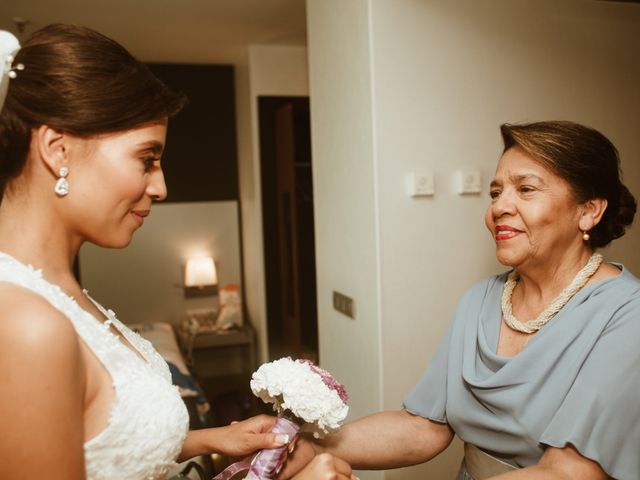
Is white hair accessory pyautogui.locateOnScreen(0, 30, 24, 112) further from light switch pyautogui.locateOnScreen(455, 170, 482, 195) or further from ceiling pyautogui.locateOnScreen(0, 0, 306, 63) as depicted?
ceiling pyautogui.locateOnScreen(0, 0, 306, 63)

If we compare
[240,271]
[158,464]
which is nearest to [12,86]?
[158,464]

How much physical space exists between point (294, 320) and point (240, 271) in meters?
1.07

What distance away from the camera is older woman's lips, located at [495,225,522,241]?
4.87ft

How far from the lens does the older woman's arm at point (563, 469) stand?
3.96 ft

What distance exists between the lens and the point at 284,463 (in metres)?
1.43

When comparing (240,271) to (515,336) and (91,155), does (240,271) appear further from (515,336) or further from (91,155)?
(91,155)

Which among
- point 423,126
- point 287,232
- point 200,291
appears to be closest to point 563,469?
point 423,126

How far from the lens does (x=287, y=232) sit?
4.78 m

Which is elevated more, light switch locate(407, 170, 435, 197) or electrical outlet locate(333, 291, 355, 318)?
light switch locate(407, 170, 435, 197)

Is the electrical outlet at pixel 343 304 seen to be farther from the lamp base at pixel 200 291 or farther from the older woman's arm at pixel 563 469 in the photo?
the lamp base at pixel 200 291

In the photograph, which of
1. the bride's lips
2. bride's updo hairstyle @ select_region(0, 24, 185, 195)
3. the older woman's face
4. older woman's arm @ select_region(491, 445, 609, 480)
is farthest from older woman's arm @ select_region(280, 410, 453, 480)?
bride's updo hairstyle @ select_region(0, 24, 185, 195)

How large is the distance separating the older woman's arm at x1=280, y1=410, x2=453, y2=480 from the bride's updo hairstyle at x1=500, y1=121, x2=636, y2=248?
2.36 ft

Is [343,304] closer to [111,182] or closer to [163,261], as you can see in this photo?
[111,182]

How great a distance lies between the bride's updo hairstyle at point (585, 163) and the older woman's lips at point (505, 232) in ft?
0.58
